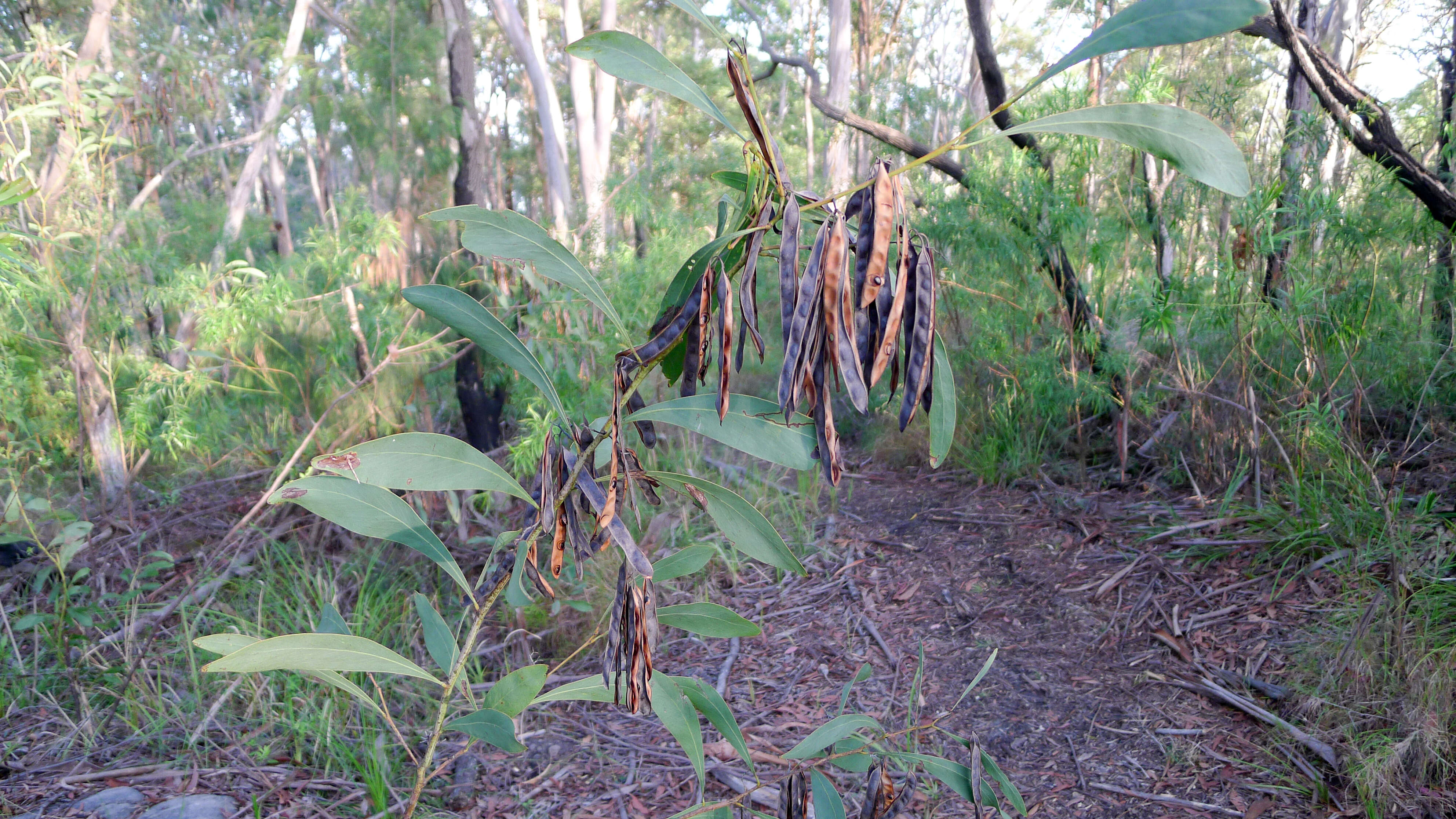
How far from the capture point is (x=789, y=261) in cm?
64

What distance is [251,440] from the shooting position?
336 cm

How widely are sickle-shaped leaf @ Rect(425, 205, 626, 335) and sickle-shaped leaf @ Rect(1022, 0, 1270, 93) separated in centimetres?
42

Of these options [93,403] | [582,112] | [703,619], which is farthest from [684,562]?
[582,112]

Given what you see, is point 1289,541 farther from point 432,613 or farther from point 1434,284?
point 432,613

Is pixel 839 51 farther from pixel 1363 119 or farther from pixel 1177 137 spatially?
pixel 1177 137

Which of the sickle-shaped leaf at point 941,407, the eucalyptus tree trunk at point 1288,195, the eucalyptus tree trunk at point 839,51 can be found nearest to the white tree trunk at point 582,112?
the eucalyptus tree trunk at point 839,51

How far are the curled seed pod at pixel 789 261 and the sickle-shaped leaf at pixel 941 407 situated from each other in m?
0.18

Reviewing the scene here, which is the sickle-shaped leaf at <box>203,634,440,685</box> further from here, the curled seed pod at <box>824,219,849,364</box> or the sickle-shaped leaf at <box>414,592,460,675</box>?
the curled seed pod at <box>824,219,849,364</box>

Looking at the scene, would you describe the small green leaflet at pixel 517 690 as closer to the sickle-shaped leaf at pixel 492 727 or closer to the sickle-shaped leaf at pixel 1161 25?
the sickle-shaped leaf at pixel 492 727

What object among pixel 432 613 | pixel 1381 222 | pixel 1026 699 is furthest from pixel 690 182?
pixel 432 613

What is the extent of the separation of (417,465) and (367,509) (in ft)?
0.41

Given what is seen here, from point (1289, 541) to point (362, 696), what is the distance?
2.87 m

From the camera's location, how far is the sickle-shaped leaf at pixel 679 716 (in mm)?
987

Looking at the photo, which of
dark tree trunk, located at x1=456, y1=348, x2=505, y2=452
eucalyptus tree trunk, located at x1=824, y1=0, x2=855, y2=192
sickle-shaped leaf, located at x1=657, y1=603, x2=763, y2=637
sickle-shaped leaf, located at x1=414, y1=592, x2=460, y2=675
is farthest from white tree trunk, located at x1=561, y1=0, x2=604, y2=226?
sickle-shaped leaf, located at x1=657, y1=603, x2=763, y2=637
